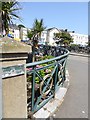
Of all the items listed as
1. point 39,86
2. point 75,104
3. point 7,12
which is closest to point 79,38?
point 7,12

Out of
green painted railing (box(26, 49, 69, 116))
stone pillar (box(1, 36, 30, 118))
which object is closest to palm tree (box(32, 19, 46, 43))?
green painted railing (box(26, 49, 69, 116))

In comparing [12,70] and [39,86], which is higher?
[12,70]

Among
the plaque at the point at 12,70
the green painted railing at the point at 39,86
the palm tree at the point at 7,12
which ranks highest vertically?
the palm tree at the point at 7,12

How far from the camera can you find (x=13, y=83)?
3.27 m

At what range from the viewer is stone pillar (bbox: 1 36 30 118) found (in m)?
3.08

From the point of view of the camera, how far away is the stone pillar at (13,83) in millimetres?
3080

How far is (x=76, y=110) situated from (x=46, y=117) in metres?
0.89

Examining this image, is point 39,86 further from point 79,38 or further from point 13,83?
point 79,38

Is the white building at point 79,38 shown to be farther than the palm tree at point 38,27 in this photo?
Yes

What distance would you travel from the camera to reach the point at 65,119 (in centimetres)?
447

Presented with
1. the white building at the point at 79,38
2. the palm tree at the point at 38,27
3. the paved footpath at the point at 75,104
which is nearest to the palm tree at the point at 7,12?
the paved footpath at the point at 75,104

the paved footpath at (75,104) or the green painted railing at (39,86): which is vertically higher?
the green painted railing at (39,86)

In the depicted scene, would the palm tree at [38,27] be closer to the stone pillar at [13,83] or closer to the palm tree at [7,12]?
the palm tree at [7,12]

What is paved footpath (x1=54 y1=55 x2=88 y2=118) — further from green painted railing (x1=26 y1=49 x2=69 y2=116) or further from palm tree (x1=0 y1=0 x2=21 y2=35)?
palm tree (x1=0 y1=0 x2=21 y2=35)
